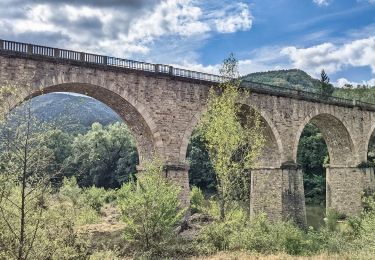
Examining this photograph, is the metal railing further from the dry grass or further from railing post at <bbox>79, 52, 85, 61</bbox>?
the dry grass

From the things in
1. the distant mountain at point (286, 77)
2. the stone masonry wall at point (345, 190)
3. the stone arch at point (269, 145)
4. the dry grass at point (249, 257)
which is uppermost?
the distant mountain at point (286, 77)

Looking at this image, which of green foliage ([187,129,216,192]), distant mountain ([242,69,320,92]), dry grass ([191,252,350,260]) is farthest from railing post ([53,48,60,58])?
distant mountain ([242,69,320,92])

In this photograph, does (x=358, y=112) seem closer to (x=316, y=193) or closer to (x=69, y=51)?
(x=316, y=193)

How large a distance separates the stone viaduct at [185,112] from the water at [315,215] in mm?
3021

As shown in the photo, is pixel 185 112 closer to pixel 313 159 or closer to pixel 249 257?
pixel 249 257

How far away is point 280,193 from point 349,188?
1251cm

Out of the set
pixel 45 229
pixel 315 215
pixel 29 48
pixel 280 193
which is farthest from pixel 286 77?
pixel 45 229

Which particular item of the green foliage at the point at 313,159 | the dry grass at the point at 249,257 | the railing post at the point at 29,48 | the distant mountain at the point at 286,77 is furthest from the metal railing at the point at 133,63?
the distant mountain at the point at 286,77

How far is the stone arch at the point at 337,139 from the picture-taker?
38625 millimetres

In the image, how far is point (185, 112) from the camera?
26.6 meters

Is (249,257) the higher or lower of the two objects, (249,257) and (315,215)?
the higher

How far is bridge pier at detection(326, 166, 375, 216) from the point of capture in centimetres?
3919

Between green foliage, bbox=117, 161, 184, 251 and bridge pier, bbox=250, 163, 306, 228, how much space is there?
14205 mm

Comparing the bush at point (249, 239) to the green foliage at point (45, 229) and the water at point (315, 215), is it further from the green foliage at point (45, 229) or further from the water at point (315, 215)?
the water at point (315, 215)
